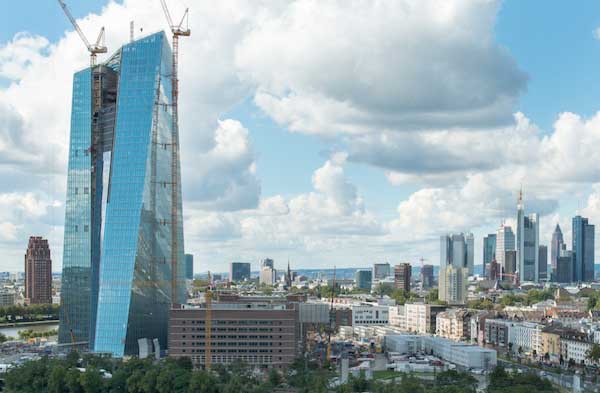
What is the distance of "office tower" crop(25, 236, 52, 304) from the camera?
597ft

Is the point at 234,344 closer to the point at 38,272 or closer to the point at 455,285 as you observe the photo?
the point at 38,272

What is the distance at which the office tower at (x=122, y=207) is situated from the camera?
89125 mm

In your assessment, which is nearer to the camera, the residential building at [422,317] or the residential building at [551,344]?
the residential building at [551,344]

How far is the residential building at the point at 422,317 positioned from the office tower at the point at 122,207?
4927 cm

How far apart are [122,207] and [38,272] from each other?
102 m

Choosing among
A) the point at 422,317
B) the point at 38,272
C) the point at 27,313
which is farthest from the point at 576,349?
the point at 38,272

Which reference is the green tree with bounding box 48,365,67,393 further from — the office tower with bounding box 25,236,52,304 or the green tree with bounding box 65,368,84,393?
the office tower with bounding box 25,236,52,304

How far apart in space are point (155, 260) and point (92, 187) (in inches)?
487

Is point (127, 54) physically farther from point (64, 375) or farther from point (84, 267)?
point (64, 375)

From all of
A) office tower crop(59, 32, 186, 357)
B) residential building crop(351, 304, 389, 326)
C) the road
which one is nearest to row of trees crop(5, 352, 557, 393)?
the road

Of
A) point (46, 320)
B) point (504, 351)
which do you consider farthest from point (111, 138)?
point (46, 320)

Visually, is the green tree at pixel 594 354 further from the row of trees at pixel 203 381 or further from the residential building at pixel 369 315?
the residential building at pixel 369 315

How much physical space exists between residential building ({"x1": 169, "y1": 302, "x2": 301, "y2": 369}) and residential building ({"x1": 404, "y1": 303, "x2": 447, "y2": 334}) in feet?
177

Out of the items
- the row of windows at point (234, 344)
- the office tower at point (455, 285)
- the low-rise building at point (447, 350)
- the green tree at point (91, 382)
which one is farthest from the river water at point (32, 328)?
the office tower at point (455, 285)
